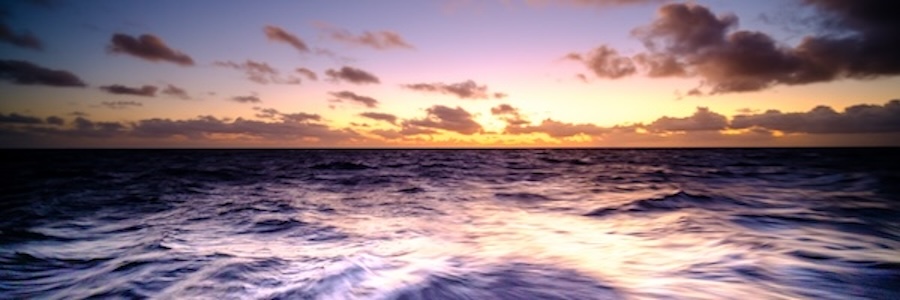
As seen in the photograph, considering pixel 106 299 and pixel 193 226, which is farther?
A: pixel 193 226

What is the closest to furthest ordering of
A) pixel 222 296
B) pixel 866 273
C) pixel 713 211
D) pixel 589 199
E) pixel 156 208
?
pixel 222 296, pixel 866 273, pixel 713 211, pixel 156 208, pixel 589 199

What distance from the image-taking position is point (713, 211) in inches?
447

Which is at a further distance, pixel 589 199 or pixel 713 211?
pixel 589 199

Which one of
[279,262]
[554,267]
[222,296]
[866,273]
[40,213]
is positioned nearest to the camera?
[222,296]

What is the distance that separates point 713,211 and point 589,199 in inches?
161

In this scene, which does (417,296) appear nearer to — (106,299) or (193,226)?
(106,299)

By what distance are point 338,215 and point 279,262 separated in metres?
5.12

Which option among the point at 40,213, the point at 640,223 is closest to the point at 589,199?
the point at 640,223

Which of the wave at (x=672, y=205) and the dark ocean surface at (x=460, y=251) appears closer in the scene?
the dark ocean surface at (x=460, y=251)

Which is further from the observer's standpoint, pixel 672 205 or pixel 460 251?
pixel 672 205

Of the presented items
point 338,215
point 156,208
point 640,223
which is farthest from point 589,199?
point 156,208

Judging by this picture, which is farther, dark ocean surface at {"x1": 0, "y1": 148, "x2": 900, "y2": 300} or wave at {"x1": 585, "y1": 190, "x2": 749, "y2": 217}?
wave at {"x1": 585, "y1": 190, "x2": 749, "y2": 217}

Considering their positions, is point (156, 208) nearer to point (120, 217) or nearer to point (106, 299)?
point (120, 217)

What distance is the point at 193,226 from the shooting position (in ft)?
32.0
